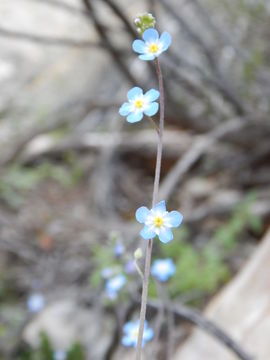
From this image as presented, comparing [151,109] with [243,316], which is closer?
[151,109]

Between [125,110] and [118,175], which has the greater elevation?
[118,175]

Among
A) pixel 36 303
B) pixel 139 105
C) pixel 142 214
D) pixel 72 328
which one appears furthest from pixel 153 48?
pixel 36 303

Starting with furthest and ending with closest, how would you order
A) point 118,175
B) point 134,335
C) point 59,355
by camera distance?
point 118,175 → point 59,355 → point 134,335

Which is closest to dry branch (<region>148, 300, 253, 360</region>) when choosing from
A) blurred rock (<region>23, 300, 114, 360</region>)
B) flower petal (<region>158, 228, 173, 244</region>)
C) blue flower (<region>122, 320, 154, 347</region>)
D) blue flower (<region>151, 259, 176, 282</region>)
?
blue flower (<region>122, 320, 154, 347</region>)

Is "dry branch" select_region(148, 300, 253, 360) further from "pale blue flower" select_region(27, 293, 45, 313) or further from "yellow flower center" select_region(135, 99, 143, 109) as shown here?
"pale blue flower" select_region(27, 293, 45, 313)

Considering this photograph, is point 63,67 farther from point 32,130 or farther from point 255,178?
point 255,178

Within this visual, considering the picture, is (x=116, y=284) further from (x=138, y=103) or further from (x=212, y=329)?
(x=138, y=103)
